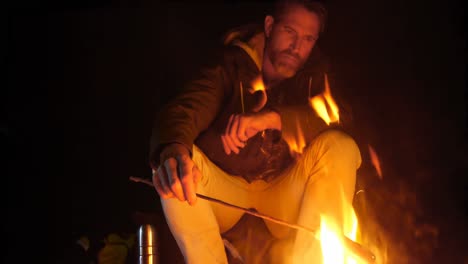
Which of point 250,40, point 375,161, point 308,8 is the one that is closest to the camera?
point 250,40

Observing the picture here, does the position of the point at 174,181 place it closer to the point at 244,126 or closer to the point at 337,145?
the point at 244,126

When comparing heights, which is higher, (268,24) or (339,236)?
(268,24)

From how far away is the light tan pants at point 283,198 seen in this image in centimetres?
173

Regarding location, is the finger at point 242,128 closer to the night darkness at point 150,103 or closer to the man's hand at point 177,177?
the man's hand at point 177,177

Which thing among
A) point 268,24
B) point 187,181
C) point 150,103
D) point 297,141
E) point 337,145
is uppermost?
point 268,24

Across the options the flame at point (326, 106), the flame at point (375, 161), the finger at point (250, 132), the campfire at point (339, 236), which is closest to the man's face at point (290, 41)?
the flame at point (326, 106)

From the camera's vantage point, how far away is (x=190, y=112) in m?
1.99

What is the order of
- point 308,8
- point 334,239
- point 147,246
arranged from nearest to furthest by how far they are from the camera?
point 334,239 → point 147,246 → point 308,8

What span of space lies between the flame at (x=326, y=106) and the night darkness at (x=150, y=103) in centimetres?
19

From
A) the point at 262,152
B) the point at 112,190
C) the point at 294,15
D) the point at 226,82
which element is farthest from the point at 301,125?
the point at 112,190

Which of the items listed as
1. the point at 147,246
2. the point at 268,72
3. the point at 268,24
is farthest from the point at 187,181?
the point at 268,24

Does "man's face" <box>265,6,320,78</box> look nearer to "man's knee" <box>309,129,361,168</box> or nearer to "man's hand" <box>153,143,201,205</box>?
"man's knee" <box>309,129,361,168</box>

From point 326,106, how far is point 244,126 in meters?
0.52

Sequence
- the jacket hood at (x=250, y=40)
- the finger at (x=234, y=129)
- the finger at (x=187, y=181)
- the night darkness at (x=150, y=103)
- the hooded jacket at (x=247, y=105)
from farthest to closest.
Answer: the night darkness at (x=150, y=103) < the jacket hood at (x=250, y=40) < the hooded jacket at (x=247, y=105) < the finger at (x=234, y=129) < the finger at (x=187, y=181)
